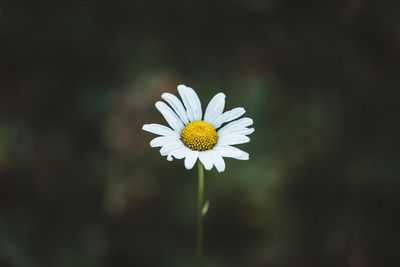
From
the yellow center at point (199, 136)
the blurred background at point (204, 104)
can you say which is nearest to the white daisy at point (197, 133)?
the yellow center at point (199, 136)

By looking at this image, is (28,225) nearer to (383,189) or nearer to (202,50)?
(202,50)

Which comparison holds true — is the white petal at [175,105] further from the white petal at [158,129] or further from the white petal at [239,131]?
the white petal at [239,131]

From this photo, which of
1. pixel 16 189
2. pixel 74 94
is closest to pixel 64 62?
pixel 74 94

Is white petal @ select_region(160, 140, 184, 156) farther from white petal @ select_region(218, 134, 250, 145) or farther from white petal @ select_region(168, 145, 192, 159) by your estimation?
white petal @ select_region(218, 134, 250, 145)

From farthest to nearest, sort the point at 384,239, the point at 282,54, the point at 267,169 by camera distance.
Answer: the point at 282,54
the point at 267,169
the point at 384,239

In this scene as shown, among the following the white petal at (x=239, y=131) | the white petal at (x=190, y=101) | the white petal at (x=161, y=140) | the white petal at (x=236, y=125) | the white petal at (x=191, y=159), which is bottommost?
the white petal at (x=191, y=159)

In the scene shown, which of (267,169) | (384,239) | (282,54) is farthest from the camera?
(282,54)

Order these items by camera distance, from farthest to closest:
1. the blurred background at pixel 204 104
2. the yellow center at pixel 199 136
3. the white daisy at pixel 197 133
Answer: the blurred background at pixel 204 104
the yellow center at pixel 199 136
the white daisy at pixel 197 133
